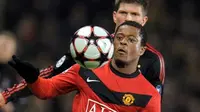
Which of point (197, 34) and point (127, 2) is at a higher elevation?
point (127, 2)

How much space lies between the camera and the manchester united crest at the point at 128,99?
5.63 metres

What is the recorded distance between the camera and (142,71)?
6.64m

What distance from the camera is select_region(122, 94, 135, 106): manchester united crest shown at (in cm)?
563

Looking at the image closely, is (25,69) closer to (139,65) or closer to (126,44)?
(126,44)

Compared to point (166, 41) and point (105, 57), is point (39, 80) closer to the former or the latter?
point (105, 57)

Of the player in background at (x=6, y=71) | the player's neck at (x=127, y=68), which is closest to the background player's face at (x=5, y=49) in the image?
the player in background at (x=6, y=71)

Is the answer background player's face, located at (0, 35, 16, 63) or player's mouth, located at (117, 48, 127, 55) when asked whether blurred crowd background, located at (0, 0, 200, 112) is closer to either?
background player's face, located at (0, 35, 16, 63)

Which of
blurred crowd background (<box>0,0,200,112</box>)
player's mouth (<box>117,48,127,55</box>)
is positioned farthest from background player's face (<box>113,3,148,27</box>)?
blurred crowd background (<box>0,0,200,112</box>)

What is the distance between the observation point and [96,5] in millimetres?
11914

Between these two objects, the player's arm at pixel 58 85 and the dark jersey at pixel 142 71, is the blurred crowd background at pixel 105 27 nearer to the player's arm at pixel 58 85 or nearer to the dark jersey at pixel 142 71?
the dark jersey at pixel 142 71

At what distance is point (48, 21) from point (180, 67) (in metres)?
2.21

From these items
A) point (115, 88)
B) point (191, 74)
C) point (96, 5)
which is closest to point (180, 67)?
point (191, 74)

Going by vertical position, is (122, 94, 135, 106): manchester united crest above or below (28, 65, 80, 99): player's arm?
below

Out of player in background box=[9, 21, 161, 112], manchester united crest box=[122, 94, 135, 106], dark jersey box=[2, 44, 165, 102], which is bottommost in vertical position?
dark jersey box=[2, 44, 165, 102]
